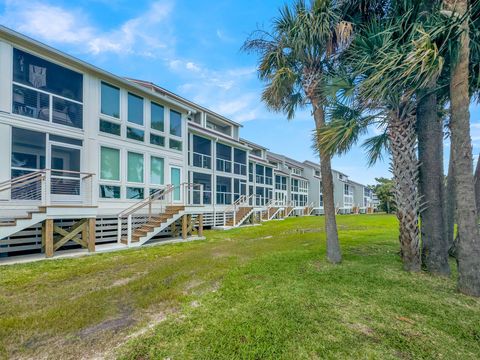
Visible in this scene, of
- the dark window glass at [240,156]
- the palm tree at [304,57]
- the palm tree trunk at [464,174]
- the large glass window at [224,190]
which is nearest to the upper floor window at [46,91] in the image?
the palm tree at [304,57]

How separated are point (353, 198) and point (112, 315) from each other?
57.3m

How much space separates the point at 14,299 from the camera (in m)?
4.61

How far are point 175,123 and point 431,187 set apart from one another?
12.5 meters

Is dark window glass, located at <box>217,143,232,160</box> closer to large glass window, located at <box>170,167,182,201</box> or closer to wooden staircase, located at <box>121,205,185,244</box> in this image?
large glass window, located at <box>170,167,182,201</box>

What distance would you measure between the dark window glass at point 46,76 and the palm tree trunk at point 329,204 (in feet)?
31.4

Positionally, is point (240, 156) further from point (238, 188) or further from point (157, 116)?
point (157, 116)

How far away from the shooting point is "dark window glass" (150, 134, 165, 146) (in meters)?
13.0

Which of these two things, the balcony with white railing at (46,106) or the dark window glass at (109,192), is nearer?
the balcony with white railing at (46,106)

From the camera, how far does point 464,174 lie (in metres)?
4.74

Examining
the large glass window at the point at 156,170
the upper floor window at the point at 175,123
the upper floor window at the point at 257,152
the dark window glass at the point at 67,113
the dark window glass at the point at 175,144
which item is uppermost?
the upper floor window at the point at 257,152

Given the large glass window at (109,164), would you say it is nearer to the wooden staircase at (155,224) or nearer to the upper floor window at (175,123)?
the wooden staircase at (155,224)

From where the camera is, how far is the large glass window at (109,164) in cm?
1084

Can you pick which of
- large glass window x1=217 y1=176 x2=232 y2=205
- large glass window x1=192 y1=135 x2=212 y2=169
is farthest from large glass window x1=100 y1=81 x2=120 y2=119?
large glass window x1=217 y1=176 x2=232 y2=205

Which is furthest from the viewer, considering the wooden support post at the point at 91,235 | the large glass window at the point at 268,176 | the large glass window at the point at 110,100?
the large glass window at the point at 268,176
